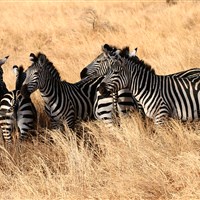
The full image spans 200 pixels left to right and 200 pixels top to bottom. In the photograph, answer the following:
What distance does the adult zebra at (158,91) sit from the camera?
6215mm

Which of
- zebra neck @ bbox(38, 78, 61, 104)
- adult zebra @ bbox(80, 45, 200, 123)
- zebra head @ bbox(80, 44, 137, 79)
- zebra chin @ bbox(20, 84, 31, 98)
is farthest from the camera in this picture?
zebra head @ bbox(80, 44, 137, 79)

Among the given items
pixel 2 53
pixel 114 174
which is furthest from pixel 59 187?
pixel 2 53

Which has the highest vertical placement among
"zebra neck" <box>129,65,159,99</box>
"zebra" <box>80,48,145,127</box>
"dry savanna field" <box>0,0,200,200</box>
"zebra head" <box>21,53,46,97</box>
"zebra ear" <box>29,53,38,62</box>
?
"zebra ear" <box>29,53,38,62</box>

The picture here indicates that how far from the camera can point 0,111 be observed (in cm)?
653

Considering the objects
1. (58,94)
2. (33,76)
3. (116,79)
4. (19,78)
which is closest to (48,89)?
(58,94)

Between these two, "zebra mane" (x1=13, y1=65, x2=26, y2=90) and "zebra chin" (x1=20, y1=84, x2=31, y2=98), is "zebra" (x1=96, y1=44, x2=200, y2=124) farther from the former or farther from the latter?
"zebra mane" (x1=13, y1=65, x2=26, y2=90)

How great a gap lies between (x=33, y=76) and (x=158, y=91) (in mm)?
1827

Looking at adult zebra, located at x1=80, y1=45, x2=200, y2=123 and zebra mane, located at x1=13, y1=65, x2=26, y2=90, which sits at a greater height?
zebra mane, located at x1=13, y1=65, x2=26, y2=90

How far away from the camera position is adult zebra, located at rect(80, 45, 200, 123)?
245 inches

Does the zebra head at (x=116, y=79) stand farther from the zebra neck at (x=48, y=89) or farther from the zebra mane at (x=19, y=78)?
the zebra mane at (x=19, y=78)

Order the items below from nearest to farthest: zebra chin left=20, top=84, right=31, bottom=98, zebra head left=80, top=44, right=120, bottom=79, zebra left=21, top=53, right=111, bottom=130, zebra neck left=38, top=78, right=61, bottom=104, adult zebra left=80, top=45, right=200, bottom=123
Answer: adult zebra left=80, top=45, right=200, bottom=123 < zebra chin left=20, top=84, right=31, bottom=98 < zebra left=21, top=53, right=111, bottom=130 < zebra neck left=38, top=78, right=61, bottom=104 < zebra head left=80, top=44, right=120, bottom=79

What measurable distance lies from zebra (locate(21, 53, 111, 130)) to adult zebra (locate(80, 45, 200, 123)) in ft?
2.64

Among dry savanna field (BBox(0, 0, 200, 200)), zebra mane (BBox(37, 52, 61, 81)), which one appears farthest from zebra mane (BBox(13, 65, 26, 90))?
dry savanna field (BBox(0, 0, 200, 200))

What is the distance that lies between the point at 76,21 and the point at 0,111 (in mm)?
12921
